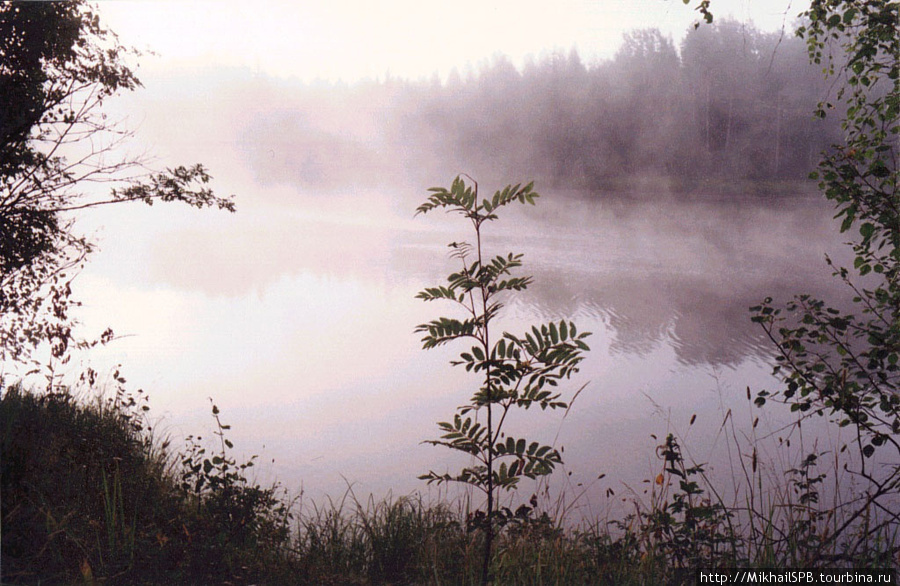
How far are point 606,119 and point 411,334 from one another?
19.2m

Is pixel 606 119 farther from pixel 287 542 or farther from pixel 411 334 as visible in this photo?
Result: pixel 287 542

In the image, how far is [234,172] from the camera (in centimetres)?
3797

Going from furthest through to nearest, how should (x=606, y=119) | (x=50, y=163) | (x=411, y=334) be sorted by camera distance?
1. (x=606, y=119)
2. (x=411, y=334)
3. (x=50, y=163)

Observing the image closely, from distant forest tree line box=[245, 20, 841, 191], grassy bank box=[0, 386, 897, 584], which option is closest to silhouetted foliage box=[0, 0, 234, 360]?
grassy bank box=[0, 386, 897, 584]

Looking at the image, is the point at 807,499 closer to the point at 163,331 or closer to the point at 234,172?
the point at 163,331

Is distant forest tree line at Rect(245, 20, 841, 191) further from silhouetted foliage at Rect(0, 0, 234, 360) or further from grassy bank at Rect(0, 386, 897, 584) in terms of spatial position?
grassy bank at Rect(0, 386, 897, 584)

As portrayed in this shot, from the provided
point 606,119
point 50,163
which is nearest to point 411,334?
point 50,163

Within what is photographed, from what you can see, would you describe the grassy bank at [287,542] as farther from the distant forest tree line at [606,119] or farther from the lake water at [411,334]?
the distant forest tree line at [606,119]

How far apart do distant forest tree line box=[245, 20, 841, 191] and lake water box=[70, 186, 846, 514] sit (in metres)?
3.35

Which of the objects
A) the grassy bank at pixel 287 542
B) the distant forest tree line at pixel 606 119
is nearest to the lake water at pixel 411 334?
the grassy bank at pixel 287 542

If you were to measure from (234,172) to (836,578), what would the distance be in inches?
1568

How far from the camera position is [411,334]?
490 inches

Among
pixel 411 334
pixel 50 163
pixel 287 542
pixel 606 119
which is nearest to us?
pixel 287 542

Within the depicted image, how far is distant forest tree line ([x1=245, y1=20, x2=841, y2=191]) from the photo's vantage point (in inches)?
995
